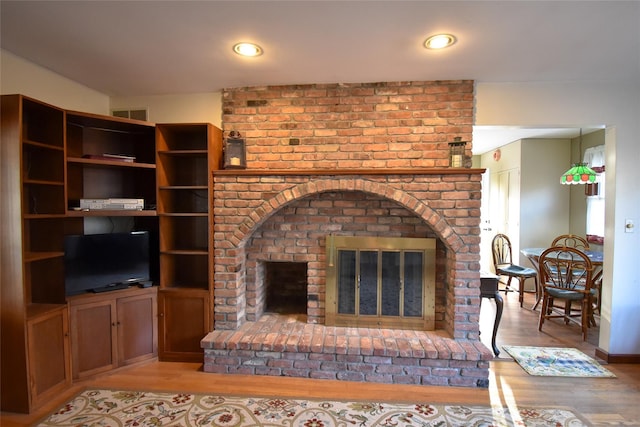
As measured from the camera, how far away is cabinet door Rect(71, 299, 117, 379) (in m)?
2.29

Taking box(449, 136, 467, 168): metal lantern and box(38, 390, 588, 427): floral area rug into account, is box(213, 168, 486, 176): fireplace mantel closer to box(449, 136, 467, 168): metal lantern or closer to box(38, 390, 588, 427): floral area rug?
box(449, 136, 467, 168): metal lantern

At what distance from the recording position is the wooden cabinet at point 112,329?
2.30m

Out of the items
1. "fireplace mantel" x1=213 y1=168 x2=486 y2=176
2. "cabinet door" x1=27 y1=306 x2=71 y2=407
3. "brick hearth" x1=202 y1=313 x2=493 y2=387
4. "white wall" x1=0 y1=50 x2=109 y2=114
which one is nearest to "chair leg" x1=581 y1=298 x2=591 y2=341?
"brick hearth" x1=202 y1=313 x2=493 y2=387

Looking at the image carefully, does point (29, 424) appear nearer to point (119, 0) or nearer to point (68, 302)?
point (68, 302)

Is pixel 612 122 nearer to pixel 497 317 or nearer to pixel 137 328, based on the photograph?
pixel 497 317

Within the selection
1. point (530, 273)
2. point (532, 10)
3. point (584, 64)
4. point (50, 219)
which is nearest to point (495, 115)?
point (584, 64)

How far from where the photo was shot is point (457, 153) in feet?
8.13

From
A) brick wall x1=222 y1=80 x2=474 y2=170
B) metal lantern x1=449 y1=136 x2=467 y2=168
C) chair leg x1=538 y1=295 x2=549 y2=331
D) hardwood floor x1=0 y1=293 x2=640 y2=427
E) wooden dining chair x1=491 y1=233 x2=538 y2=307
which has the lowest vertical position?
hardwood floor x1=0 y1=293 x2=640 y2=427

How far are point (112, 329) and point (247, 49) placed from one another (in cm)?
238

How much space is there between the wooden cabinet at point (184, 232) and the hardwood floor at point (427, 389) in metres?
0.25

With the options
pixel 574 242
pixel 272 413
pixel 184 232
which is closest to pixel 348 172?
pixel 184 232

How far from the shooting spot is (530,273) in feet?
13.1

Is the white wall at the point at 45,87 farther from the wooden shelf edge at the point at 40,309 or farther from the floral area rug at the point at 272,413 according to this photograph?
the floral area rug at the point at 272,413

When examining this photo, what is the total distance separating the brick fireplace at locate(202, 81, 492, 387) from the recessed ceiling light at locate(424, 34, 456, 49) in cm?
58
